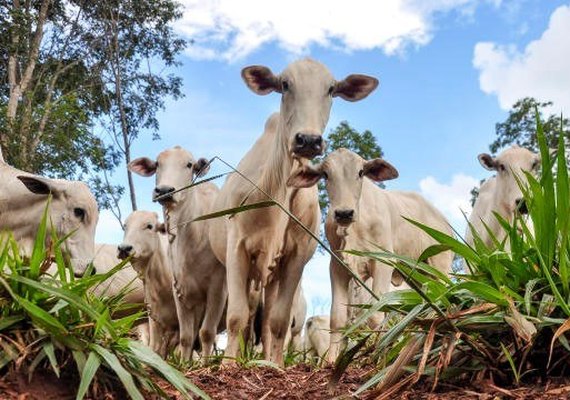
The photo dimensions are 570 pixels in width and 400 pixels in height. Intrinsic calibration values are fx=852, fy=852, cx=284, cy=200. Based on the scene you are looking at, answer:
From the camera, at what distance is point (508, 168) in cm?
967

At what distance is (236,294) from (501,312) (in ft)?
11.3

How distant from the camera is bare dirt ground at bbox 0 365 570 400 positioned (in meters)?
2.99

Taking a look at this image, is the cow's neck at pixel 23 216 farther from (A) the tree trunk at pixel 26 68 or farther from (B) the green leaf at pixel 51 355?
(A) the tree trunk at pixel 26 68

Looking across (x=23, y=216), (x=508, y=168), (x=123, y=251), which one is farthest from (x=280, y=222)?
(x=508, y=168)

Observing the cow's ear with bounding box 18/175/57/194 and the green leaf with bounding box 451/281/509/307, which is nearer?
the green leaf with bounding box 451/281/509/307

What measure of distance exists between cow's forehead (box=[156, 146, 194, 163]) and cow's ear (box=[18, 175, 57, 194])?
120cm

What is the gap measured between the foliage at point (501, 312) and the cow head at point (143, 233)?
22.6ft

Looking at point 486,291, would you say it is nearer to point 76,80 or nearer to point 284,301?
point 284,301

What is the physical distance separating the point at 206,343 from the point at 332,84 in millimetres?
2789

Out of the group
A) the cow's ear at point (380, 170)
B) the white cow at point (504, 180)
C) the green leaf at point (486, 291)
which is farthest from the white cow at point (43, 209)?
the green leaf at point (486, 291)

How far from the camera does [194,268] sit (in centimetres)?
859

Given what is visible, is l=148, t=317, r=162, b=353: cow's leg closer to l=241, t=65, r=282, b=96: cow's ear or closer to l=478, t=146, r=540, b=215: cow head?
l=241, t=65, r=282, b=96: cow's ear

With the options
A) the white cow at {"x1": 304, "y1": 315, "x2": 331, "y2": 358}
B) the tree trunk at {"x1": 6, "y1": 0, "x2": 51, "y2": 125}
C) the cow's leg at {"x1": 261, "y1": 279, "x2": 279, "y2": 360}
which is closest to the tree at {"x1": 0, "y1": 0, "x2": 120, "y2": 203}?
the tree trunk at {"x1": 6, "y1": 0, "x2": 51, "y2": 125}

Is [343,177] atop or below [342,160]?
below
